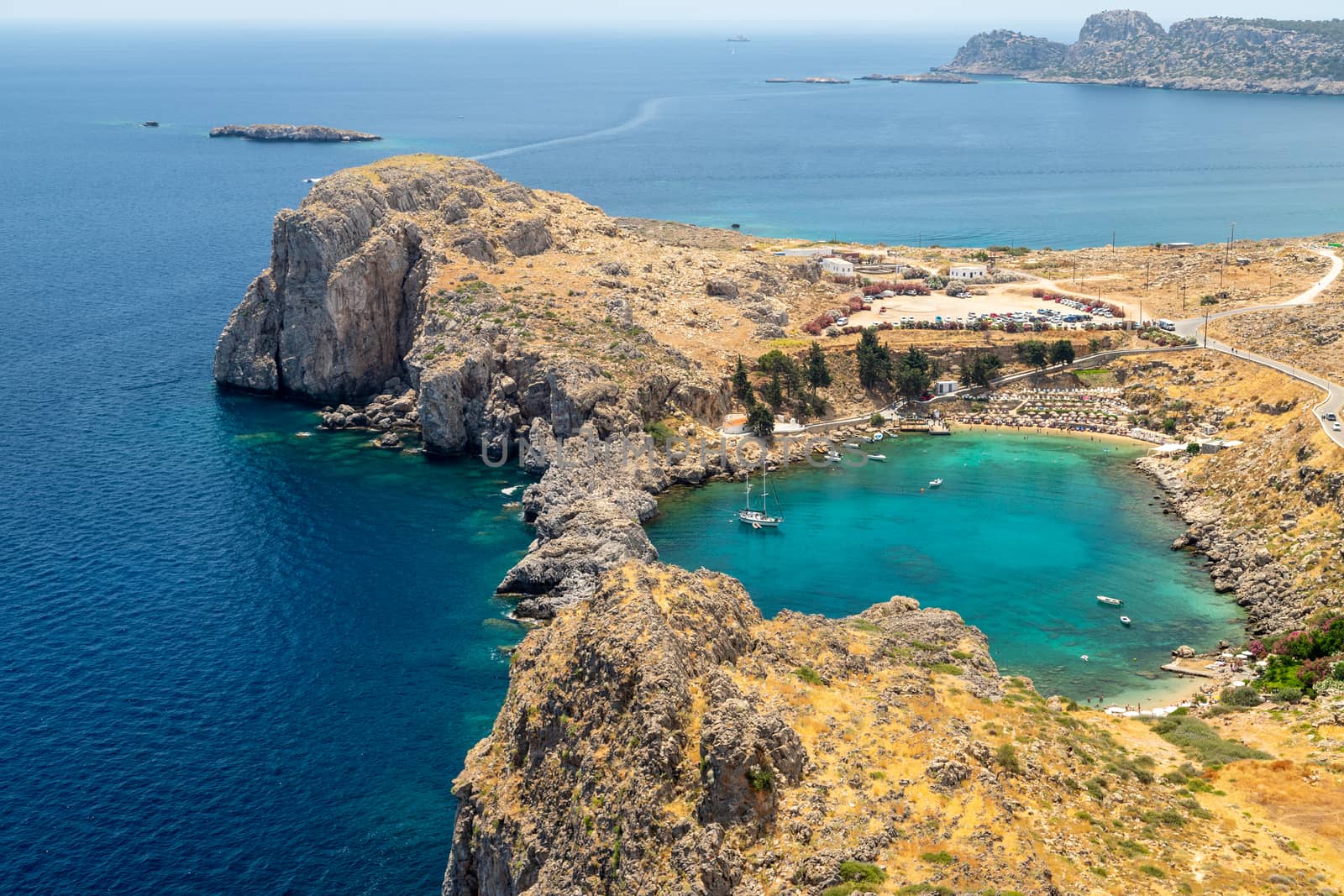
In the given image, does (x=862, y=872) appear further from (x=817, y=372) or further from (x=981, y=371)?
(x=981, y=371)

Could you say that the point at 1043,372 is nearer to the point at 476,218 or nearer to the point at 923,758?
the point at 476,218

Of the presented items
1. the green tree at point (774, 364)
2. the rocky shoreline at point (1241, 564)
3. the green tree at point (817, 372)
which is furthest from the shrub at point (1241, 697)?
the green tree at point (774, 364)

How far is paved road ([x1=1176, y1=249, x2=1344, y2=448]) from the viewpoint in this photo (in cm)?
10438

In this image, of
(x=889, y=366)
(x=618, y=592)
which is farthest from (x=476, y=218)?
(x=618, y=592)

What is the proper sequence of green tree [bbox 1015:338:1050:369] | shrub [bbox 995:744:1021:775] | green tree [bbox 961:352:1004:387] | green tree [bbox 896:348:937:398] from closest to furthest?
shrub [bbox 995:744:1021:775]
green tree [bbox 896:348:937:398]
green tree [bbox 961:352:1004:387]
green tree [bbox 1015:338:1050:369]

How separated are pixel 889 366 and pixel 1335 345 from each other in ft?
136

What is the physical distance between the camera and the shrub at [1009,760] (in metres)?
49.7

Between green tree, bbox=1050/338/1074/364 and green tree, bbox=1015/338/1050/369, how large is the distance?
0.58m

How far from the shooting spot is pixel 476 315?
124125mm

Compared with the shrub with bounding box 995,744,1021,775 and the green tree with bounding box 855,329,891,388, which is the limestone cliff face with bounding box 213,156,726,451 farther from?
the shrub with bounding box 995,744,1021,775

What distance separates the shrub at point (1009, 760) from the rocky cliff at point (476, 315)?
2533 inches

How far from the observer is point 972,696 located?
57.2 m

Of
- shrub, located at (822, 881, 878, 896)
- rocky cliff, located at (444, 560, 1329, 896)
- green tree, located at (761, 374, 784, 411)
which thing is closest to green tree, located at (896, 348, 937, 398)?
green tree, located at (761, 374, 784, 411)

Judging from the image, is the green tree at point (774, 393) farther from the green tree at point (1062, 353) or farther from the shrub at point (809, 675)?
the shrub at point (809, 675)
